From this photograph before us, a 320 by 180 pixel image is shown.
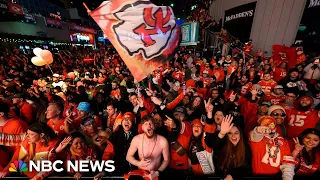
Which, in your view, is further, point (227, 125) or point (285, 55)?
point (285, 55)

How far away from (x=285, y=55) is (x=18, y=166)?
10677mm

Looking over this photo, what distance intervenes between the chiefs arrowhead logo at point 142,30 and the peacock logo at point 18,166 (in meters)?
2.57

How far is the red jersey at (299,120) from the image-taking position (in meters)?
3.38

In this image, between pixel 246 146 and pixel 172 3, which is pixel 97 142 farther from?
pixel 172 3

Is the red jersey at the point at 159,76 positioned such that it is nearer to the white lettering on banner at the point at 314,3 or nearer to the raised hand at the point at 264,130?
the raised hand at the point at 264,130

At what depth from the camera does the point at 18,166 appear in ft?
8.59

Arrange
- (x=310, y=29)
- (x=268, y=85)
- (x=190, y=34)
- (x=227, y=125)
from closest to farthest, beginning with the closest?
(x=227, y=125)
(x=268, y=85)
(x=190, y=34)
(x=310, y=29)

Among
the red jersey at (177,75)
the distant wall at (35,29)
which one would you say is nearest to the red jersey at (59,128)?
the red jersey at (177,75)

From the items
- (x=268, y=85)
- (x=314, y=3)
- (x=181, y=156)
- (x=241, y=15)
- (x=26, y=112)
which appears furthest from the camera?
(x=241, y=15)

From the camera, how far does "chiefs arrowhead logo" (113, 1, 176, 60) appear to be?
3172 millimetres

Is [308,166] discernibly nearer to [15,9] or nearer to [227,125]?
[227,125]

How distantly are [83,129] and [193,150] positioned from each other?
2050 mm

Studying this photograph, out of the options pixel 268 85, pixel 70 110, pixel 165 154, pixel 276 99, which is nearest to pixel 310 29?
pixel 268 85

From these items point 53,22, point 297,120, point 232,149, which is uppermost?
point 53,22
